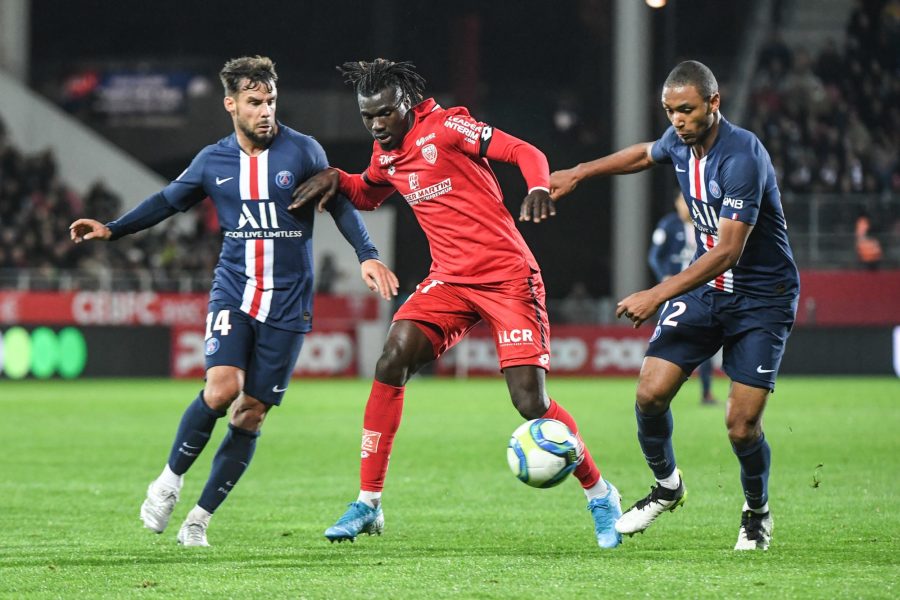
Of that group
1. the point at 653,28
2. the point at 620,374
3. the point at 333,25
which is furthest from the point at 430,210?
the point at 333,25

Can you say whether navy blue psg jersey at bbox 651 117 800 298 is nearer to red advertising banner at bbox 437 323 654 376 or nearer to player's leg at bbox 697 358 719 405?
player's leg at bbox 697 358 719 405

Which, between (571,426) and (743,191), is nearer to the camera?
(743,191)

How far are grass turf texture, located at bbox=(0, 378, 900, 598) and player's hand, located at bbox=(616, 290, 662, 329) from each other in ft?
3.30

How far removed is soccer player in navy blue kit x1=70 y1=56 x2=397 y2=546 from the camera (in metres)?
6.22

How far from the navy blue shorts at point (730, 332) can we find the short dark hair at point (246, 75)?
2178mm

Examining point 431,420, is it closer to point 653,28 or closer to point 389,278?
point 389,278

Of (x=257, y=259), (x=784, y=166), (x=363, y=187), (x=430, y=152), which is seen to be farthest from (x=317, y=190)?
(x=784, y=166)

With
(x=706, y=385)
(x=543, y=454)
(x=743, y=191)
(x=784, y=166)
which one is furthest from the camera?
(x=784, y=166)

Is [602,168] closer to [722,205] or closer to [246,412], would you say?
[722,205]

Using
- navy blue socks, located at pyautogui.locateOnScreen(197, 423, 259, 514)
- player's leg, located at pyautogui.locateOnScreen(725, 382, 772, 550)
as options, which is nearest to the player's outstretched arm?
player's leg, located at pyautogui.locateOnScreen(725, 382, 772, 550)

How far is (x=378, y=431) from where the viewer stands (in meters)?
6.37

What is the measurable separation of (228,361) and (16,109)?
24317mm

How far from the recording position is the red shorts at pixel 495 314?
6.20 m

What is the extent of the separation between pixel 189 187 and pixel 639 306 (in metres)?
2.37
